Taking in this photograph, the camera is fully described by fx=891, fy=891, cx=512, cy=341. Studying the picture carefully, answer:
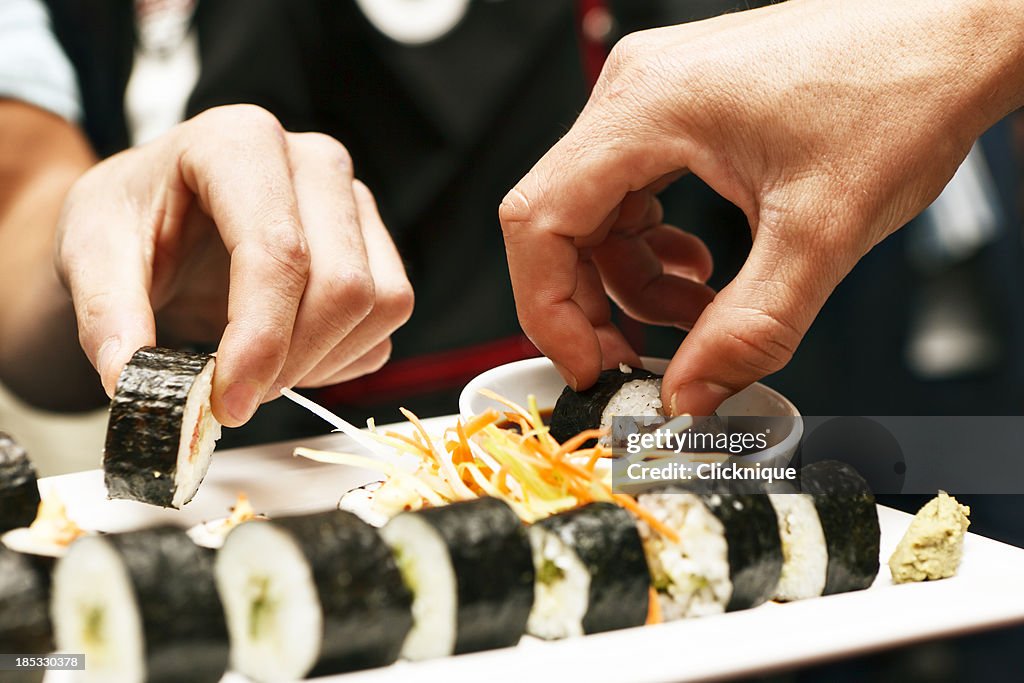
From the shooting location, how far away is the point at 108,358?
1.61 metres

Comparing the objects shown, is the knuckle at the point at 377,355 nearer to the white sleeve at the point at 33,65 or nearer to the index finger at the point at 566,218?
the index finger at the point at 566,218

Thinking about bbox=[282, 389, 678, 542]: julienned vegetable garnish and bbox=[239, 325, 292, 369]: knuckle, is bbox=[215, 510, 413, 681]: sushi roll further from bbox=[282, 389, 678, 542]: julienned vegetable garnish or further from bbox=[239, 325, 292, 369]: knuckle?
bbox=[239, 325, 292, 369]: knuckle

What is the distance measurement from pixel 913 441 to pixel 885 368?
1.61 metres

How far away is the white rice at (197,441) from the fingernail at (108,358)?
0.50 feet

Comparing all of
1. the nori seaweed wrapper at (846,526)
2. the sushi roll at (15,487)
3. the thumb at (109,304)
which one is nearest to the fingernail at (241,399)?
the thumb at (109,304)

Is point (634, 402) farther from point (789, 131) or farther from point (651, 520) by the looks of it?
point (789, 131)

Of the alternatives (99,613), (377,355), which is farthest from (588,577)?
(377,355)

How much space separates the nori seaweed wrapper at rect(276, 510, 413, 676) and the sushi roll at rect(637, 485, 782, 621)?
0.38 meters

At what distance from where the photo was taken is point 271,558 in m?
1.05

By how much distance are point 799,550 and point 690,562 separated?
0.71 feet

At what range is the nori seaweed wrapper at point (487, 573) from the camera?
1.13m

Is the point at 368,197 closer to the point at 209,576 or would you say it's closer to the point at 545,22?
the point at 545,22

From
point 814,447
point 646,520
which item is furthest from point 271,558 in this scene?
point 814,447

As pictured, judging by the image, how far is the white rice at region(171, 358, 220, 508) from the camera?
1518 millimetres
